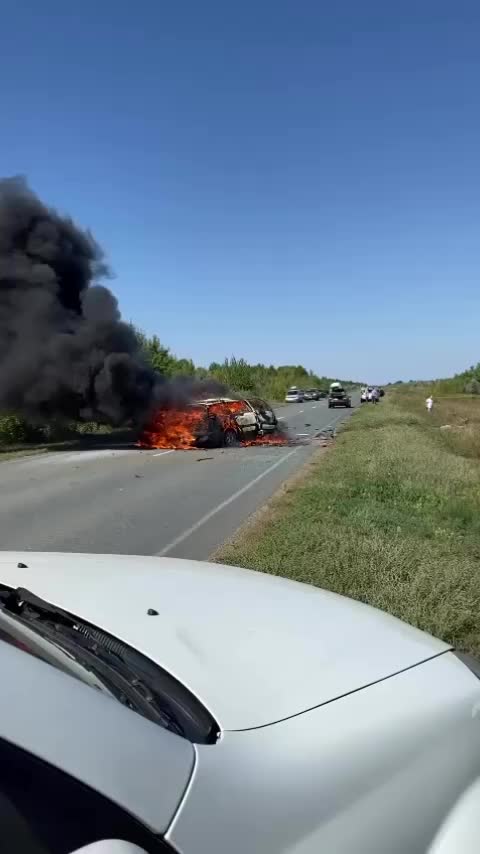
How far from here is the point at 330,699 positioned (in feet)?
5.40

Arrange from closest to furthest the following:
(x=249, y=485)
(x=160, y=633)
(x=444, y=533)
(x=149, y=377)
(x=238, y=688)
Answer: (x=238, y=688) < (x=160, y=633) < (x=444, y=533) < (x=249, y=485) < (x=149, y=377)

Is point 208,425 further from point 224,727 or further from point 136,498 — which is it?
point 224,727

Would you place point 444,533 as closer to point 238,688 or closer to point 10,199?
point 238,688

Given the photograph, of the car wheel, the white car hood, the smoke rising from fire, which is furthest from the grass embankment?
the smoke rising from fire

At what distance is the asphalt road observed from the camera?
8051mm

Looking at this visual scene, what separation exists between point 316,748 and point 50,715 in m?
0.58

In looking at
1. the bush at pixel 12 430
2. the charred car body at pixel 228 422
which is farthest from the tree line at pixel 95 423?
the charred car body at pixel 228 422

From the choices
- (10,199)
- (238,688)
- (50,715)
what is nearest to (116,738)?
(50,715)

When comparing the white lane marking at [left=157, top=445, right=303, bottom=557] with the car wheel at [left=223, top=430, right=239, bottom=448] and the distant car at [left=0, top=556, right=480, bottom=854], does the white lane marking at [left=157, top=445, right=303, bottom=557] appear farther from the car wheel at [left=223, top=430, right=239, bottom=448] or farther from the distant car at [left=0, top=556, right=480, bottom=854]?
the distant car at [left=0, top=556, right=480, bottom=854]

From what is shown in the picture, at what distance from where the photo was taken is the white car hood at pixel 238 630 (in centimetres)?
164

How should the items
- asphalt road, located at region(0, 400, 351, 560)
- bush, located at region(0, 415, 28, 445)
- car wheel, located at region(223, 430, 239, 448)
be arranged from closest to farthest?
asphalt road, located at region(0, 400, 351, 560) → car wheel, located at region(223, 430, 239, 448) → bush, located at region(0, 415, 28, 445)

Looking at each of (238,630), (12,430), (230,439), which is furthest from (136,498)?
(12,430)

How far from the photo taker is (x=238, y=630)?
2.00 metres

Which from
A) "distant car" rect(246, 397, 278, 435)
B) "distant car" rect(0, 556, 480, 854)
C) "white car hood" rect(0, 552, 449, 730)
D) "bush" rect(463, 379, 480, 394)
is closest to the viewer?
"distant car" rect(0, 556, 480, 854)
